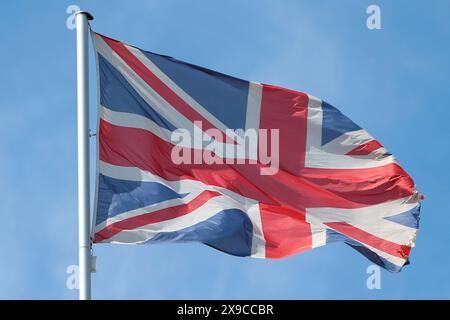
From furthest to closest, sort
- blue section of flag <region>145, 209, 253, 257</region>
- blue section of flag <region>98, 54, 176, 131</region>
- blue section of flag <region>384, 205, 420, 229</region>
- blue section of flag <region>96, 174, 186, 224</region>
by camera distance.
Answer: blue section of flag <region>384, 205, 420, 229</region> < blue section of flag <region>98, 54, 176, 131</region> < blue section of flag <region>145, 209, 253, 257</region> < blue section of flag <region>96, 174, 186, 224</region>

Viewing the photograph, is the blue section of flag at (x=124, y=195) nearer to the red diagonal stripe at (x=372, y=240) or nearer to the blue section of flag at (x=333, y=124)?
the red diagonal stripe at (x=372, y=240)

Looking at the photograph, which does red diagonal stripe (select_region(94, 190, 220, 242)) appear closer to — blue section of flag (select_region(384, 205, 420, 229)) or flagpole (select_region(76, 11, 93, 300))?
flagpole (select_region(76, 11, 93, 300))

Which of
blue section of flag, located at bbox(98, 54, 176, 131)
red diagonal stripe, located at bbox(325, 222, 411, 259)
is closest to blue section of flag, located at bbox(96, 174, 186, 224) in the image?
blue section of flag, located at bbox(98, 54, 176, 131)

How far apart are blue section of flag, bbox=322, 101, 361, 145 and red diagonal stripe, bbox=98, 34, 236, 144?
197cm

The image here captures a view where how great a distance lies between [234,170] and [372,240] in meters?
2.44

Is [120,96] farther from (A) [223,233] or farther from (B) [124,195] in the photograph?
(A) [223,233]

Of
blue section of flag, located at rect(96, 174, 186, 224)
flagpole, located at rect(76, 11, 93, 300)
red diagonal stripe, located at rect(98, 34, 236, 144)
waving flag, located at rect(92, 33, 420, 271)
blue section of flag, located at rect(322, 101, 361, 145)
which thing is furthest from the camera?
blue section of flag, located at rect(322, 101, 361, 145)

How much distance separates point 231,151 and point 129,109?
1.78 metres

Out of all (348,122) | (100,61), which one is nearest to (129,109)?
(100,61)

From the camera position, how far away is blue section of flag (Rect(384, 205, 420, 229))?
2005 centimetres

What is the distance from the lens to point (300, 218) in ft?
64.8

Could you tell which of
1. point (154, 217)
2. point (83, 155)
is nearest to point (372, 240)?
point (154, 217)

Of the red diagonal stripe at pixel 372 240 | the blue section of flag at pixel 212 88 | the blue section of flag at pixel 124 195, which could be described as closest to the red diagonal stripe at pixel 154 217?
the blue section of flag at pixel 124 195

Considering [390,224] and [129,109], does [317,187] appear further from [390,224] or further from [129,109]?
[129,109]
